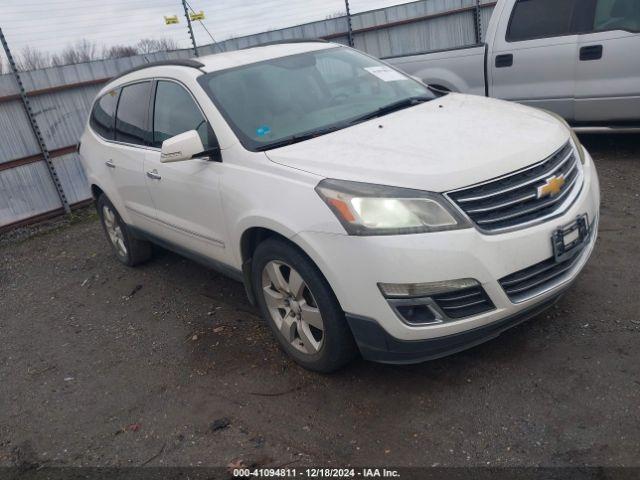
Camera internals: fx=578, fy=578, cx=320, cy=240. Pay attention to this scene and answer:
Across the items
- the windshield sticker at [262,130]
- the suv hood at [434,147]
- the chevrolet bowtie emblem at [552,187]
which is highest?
the windshield sticker at [262,130]

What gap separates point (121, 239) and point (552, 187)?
4.16 m

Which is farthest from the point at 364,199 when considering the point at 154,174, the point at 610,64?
the point at 610,64

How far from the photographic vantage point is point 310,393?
318cm

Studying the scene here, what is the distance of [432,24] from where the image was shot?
11.1 metres

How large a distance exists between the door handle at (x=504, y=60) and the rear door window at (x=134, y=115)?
397 cm

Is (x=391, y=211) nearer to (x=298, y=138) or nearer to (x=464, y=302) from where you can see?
(x=464, y=302)

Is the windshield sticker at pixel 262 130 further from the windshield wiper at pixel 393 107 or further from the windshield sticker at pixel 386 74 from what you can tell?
the windshield sticker at pixel 386 74

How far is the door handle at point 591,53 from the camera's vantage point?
18.8 ft

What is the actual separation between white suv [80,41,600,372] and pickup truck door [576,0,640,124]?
8.63 ft

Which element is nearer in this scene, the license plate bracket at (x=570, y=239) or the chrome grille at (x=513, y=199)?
the chrome grille at (x=513, y=199)

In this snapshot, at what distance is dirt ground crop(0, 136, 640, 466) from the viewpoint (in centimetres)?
263

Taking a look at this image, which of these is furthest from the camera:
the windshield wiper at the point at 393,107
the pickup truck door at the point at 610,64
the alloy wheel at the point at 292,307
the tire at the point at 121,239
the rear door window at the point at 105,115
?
the pickup truck door at the point at 610,64

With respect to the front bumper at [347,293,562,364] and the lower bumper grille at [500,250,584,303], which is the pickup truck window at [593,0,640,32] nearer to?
the lower bumper grille at [500,250,584,303]

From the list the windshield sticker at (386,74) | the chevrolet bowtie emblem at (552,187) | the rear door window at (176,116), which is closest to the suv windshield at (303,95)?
the windshield sticker at (386,74)
